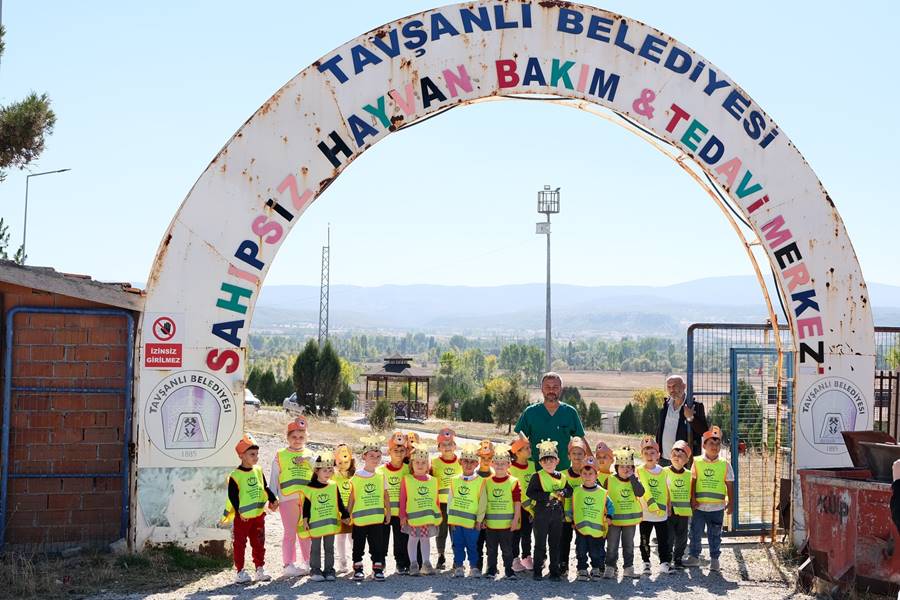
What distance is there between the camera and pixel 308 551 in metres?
9.21

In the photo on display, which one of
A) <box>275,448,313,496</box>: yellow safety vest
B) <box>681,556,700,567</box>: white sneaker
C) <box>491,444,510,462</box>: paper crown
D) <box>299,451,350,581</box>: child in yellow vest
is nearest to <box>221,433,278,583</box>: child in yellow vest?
<box>275,448,313,496</box>: yellow safety vest

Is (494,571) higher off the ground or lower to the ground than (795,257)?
lower

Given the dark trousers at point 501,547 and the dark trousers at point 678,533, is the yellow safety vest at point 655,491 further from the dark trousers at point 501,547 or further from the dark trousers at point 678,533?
the dark trousers at point 501,547

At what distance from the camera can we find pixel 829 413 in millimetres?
10586

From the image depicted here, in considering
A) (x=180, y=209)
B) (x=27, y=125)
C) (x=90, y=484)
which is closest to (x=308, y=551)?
(x=90, y=484)

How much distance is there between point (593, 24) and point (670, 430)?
4391mm

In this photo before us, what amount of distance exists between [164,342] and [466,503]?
3.32 m

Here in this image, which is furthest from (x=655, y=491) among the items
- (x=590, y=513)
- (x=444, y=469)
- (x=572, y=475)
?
(x=444, y=469)

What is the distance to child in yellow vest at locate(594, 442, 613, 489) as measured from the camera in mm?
9234

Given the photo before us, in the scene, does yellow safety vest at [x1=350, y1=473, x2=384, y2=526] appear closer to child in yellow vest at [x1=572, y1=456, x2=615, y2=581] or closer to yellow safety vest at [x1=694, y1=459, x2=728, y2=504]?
child in yellow vest at [x1=572, y1=456, x2=615, y2=581]

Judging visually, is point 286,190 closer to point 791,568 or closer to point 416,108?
point 416,108

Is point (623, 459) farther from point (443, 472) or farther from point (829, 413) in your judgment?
point (829, 413)

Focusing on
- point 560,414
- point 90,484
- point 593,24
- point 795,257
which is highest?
point 593,24

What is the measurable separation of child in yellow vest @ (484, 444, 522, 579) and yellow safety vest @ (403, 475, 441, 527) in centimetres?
49
